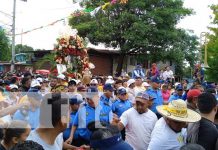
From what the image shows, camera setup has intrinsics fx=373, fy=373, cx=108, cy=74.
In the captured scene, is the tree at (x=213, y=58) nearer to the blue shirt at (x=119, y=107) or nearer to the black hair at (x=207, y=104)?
the blue shirt at (x=119, y=107)

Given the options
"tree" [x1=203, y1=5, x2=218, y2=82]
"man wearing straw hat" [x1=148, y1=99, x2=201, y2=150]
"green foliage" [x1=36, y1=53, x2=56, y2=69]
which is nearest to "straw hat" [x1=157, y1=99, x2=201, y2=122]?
"man wearing straw hat" [x1=148, y1=99, x2=201, y2=150]

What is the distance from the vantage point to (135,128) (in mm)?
5512

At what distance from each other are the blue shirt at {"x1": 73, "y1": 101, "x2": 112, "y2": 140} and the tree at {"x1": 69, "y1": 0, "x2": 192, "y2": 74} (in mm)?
21375

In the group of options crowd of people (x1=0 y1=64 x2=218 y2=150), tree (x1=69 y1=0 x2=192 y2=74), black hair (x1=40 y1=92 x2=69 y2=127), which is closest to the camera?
crowd of people (x1=0 y1=64 x2=218 y2=150)

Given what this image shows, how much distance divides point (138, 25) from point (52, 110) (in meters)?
24.6

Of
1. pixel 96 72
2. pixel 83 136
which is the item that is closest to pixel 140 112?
pixel 83 136

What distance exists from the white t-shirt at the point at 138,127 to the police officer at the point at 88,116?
72 centimetres

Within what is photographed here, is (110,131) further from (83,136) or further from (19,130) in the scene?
(83,136)

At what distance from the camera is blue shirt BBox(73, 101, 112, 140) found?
6309 millimetres

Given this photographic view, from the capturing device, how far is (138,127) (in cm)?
549

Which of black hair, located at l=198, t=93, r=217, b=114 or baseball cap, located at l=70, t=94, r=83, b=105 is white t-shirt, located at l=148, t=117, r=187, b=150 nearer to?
black hair, located at l=198, t=93, r=217, b=114

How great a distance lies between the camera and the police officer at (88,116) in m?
6.28

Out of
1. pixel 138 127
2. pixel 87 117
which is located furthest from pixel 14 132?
pixel 87 117

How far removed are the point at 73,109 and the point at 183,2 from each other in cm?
2556
